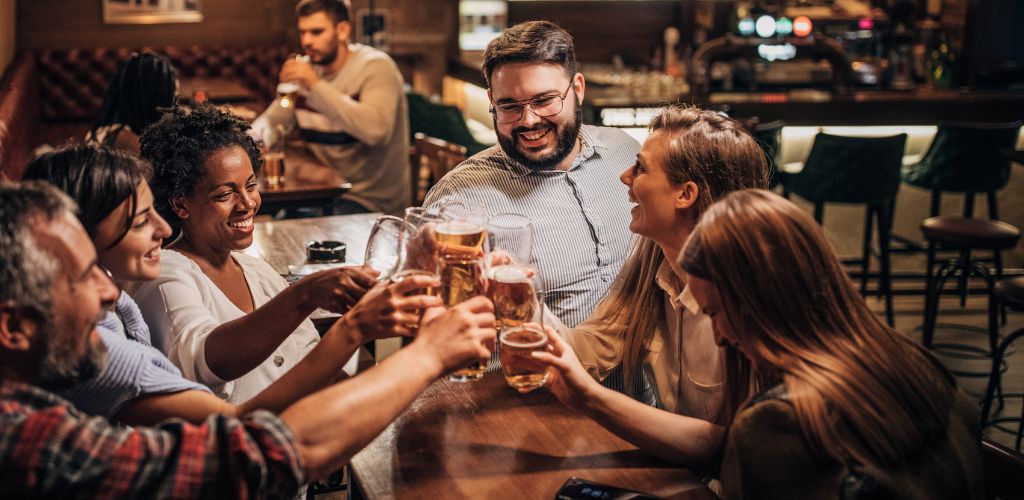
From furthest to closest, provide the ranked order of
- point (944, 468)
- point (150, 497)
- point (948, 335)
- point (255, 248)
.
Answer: point (948, 335) → point (255, 248) → point (944, 468) → point (150, 497)

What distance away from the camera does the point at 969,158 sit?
17.7 feet

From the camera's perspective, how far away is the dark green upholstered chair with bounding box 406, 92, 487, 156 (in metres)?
5.93

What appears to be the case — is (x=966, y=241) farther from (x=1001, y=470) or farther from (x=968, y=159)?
(x=1001, y=470)

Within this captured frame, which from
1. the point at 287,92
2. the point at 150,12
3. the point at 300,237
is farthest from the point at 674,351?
the point at 150,12

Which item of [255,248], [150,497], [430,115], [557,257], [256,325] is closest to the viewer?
[150,497]

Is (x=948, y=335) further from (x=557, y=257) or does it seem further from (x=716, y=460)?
(x=716, y=460)

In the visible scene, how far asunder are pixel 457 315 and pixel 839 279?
60 centimetres

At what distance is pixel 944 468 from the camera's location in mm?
1453

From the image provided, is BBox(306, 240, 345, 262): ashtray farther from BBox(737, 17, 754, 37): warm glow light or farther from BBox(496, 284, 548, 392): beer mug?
BBox(737, 17, 754, 37): warm glow light

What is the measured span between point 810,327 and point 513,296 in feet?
1.58

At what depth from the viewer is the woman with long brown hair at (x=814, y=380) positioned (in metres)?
1.39

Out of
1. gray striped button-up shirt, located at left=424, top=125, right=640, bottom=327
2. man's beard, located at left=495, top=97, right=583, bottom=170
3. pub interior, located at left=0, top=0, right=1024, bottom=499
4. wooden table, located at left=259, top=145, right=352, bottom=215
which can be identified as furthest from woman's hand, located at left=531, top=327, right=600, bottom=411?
wooden table, located at left=259, top=145, right=352, bottom=215

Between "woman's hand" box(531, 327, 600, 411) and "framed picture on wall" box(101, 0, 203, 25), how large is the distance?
8.00 m

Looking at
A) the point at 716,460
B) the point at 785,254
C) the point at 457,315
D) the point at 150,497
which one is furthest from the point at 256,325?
the point at 785,254
